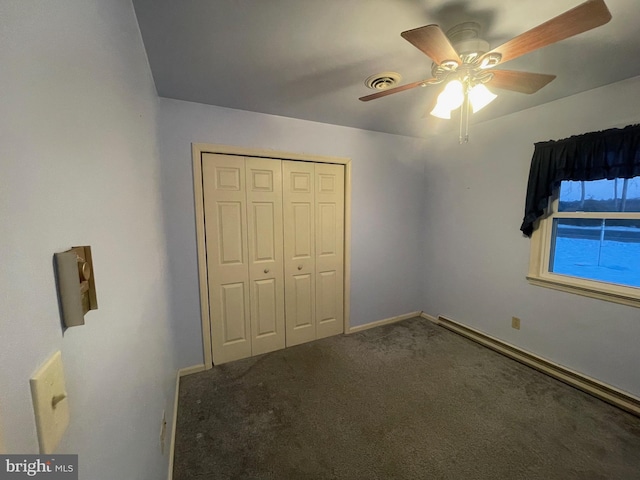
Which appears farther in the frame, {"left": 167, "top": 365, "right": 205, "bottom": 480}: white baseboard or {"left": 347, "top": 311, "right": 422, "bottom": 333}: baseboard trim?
{"left": 347, "top": 311, "right": 422, "bottom": 333}: baseboard trim

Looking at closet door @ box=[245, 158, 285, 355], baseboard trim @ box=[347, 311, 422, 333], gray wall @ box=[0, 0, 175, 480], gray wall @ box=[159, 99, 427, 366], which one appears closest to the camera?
gray wall @ box=[0, 0, 175, 480]

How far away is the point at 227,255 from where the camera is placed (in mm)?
2438

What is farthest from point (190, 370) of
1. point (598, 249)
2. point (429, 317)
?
point (598, 249)

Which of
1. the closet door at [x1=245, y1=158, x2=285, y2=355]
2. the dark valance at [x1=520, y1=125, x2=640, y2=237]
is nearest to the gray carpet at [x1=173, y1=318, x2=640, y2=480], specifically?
the closet door at [x1=245, y1=158, x2=285, y2=355]

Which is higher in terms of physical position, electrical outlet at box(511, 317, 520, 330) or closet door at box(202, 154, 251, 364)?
closet door at box(202, 154, 251, 364)

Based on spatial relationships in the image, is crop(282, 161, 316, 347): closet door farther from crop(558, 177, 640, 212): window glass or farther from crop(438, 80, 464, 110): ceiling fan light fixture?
crop(558, 177, 640, 212): window glass

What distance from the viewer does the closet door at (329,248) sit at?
2.81 metres

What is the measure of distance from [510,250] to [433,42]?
2.26 metres

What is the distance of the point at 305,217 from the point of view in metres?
2.74

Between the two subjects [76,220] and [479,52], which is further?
[479,52]

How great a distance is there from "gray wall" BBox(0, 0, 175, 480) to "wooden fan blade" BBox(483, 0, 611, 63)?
150 centimetres

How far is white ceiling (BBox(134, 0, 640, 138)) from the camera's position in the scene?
1.25 meters

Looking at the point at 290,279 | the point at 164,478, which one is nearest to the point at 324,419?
the point at 164,478

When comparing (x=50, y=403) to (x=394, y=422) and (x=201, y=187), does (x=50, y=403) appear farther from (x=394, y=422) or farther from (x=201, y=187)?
(x=201, y=187)
